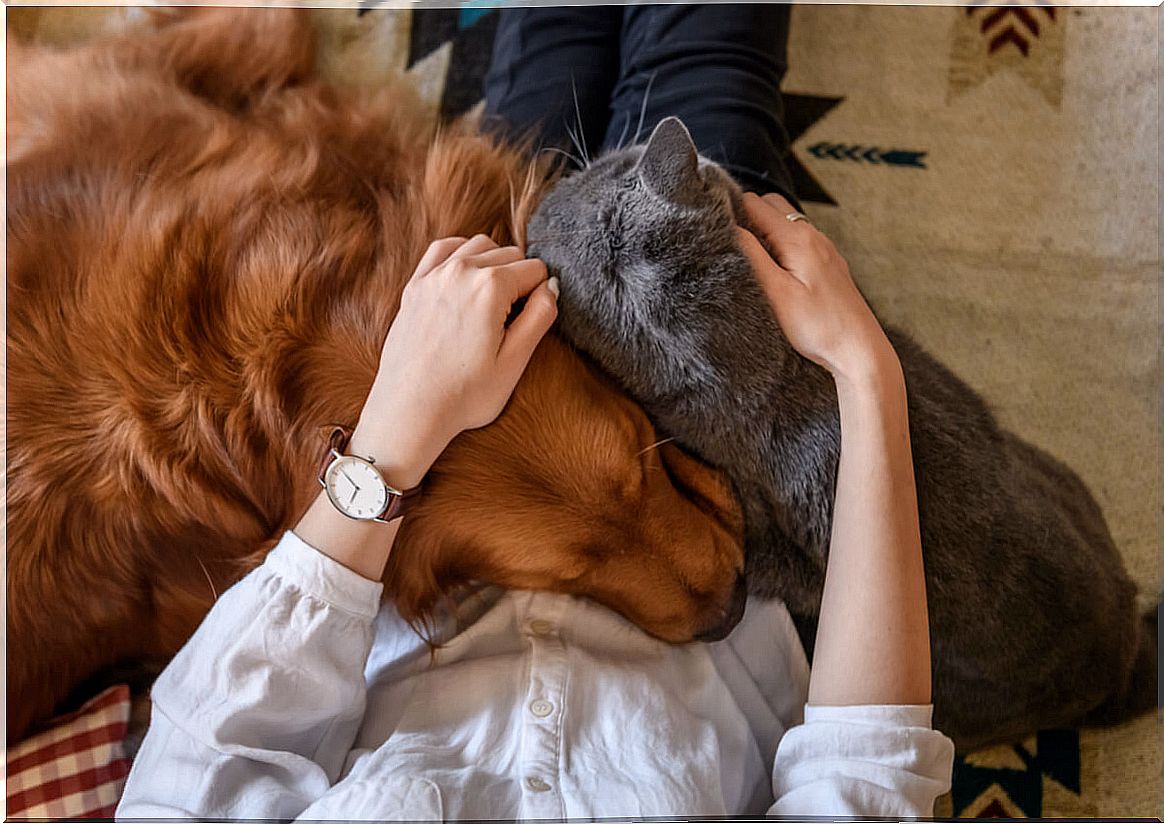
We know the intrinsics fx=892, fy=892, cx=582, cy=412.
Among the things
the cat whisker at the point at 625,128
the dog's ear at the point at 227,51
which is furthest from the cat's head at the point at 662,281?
the dog's ear at the point at 227,51

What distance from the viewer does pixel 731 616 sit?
3.36ft

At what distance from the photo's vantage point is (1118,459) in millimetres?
1438

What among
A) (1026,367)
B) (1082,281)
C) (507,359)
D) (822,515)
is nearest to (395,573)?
(507,359)

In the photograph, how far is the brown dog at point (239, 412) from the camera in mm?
899

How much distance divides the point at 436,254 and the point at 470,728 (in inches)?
20.6

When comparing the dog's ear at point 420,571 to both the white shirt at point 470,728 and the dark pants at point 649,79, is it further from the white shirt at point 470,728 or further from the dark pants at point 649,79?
the dark pants at point 649,79

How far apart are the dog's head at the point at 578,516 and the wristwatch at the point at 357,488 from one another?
0.14 feet

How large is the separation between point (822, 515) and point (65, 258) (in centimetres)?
87

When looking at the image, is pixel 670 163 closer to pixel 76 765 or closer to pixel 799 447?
pixel 799 447

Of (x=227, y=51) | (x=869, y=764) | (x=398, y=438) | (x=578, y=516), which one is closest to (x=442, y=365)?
(x=398, y=438)

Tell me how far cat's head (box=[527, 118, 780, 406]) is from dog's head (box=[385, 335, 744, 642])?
5 cm

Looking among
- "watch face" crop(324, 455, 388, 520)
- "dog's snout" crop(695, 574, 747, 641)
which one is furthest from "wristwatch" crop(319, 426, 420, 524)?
"dog's snout" crop(695, 574, 747, 641)

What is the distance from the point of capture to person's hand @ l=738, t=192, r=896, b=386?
38.1 inches

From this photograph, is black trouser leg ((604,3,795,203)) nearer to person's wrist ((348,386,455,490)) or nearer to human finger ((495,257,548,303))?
human finger ((495,257,548,303))
